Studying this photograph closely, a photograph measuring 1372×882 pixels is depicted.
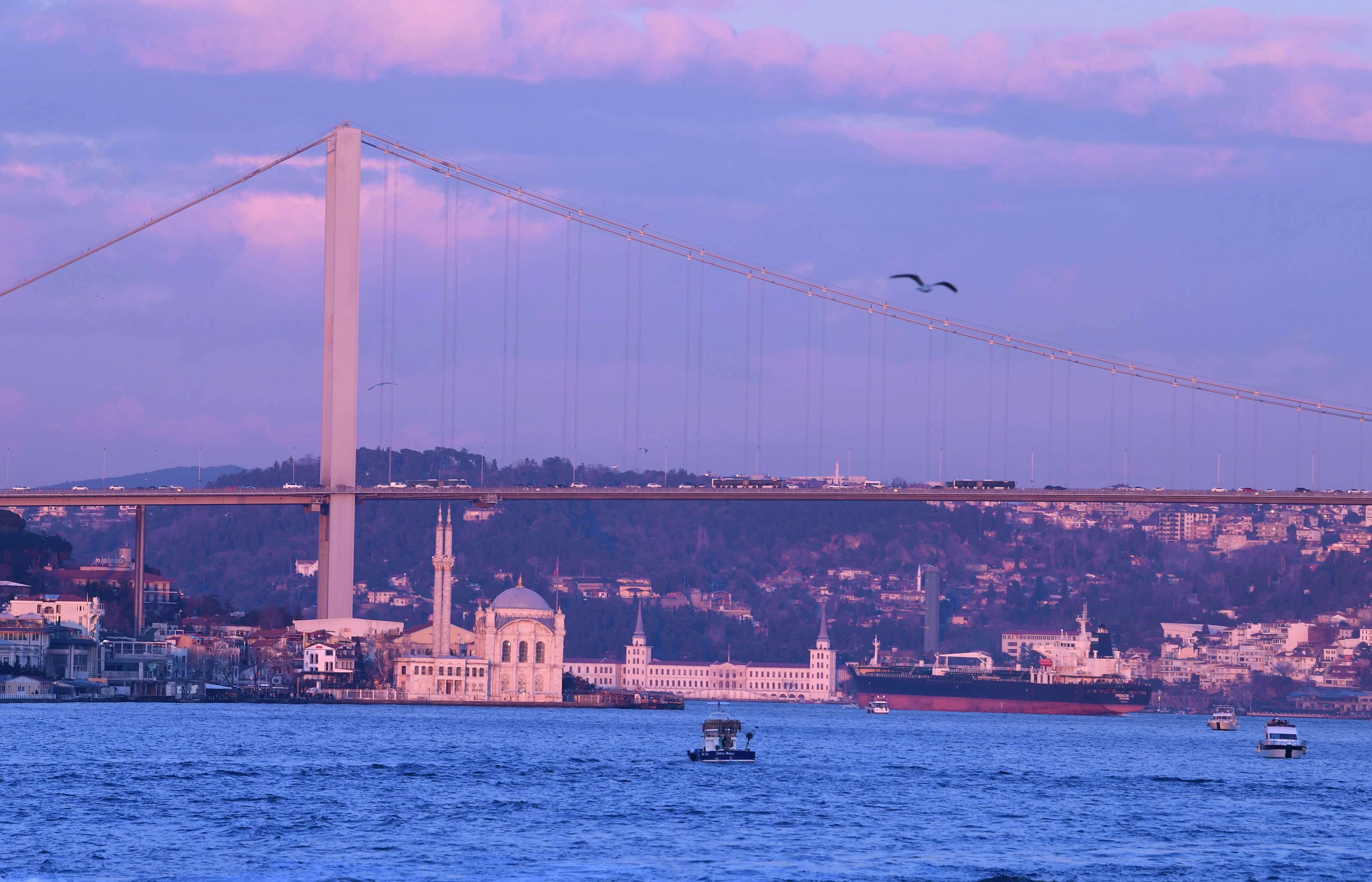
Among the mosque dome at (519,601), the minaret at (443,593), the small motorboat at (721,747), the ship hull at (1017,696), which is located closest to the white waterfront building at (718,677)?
the ship hull at (1017,696)

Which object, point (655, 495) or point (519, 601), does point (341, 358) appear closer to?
point (655, 495)

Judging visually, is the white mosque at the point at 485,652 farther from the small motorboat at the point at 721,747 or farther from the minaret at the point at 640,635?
the minaret at the point at 640,635

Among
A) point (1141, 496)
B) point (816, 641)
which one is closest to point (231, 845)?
point (1141, 496)

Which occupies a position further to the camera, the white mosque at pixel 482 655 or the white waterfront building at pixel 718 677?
the white waterfront building at pixel 718 677

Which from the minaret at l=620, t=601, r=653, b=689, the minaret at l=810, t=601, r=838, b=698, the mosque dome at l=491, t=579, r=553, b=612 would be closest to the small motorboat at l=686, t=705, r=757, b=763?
the mosque dome at l=491, t=579, r=553, b=612

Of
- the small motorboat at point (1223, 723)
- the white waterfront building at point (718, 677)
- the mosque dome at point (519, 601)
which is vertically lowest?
the white waterfront building at point (718, 677)

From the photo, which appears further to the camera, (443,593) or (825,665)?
(825,665)

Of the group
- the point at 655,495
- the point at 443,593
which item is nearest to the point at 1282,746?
the point at 655,495
